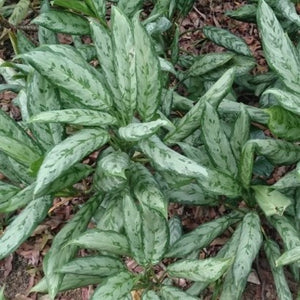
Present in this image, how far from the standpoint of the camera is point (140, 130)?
1340 mm

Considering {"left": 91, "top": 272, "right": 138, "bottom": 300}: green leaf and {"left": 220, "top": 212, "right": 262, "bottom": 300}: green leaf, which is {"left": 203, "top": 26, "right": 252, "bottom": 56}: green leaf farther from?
{"left": 91, "top": 272, "right": 138, "bottom": 300}: green leaf

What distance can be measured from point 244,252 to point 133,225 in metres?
0.35

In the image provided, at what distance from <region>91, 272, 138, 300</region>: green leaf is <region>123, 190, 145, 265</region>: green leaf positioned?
68mm

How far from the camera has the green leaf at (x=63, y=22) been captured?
1.83 m

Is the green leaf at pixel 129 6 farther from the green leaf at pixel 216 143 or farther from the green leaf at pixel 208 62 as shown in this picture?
the green leaf at pixel 216 143

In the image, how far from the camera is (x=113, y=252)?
1.63 metres

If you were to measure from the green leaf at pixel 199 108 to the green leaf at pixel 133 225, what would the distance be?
0.21m

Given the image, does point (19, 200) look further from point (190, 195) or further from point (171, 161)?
point (190, 195)

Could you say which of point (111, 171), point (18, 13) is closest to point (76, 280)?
point (111, 171)

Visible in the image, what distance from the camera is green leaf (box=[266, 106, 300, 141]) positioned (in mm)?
1522

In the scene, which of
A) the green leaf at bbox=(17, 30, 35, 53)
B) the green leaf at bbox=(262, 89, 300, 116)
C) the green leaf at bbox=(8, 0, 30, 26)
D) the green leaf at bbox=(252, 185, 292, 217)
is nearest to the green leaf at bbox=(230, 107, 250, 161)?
the green leaf at bbox=(252, 185, 292, 217)

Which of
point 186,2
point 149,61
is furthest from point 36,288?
point 186,2

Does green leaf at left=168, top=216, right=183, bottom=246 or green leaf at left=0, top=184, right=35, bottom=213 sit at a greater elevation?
green leaf at left=0, top=184, right=35, bottom=213

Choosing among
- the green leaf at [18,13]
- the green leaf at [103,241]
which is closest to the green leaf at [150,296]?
the green leaf at [103,241]
